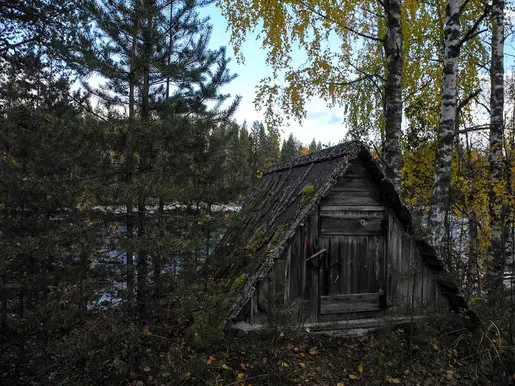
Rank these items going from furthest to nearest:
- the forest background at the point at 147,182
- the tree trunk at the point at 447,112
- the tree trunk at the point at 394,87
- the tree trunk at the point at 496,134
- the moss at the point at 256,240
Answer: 1. the tree trunk at the point at 496,134
2. the tree trunk at the point at 394,87
3. the tree trunk at the point at 447,112
4. the moss at the point at 256,240
5. the forest background at the point at 147,182

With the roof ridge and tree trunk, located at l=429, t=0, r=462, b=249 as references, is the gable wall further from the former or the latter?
the roof ridge

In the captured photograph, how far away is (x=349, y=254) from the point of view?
6.79 m

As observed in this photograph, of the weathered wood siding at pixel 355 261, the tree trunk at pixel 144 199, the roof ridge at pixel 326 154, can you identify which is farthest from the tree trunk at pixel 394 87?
the tree trunk at pixel 144 199

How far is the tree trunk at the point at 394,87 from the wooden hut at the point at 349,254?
1.87m

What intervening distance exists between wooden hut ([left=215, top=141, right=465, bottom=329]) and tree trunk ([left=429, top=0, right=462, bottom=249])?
1.36 metres

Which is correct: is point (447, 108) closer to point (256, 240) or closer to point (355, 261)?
point (355, 261)

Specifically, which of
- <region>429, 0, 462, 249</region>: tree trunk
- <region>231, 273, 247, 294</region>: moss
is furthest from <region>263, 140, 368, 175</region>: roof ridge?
<region>231, 273, 247, 294</region>: moss

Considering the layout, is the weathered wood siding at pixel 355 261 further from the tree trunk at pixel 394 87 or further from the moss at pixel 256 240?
the tree trunk at pixel 394 87

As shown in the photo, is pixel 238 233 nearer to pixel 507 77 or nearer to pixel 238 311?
pixel 238 311

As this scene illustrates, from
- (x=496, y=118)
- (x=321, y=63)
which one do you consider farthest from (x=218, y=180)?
(x=496, y=118)

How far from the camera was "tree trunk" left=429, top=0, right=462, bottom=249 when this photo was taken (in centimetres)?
763

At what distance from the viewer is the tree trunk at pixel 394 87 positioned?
27.2 ft

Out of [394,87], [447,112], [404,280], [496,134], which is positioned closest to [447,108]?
[447,112]

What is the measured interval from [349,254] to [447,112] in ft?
12.8
